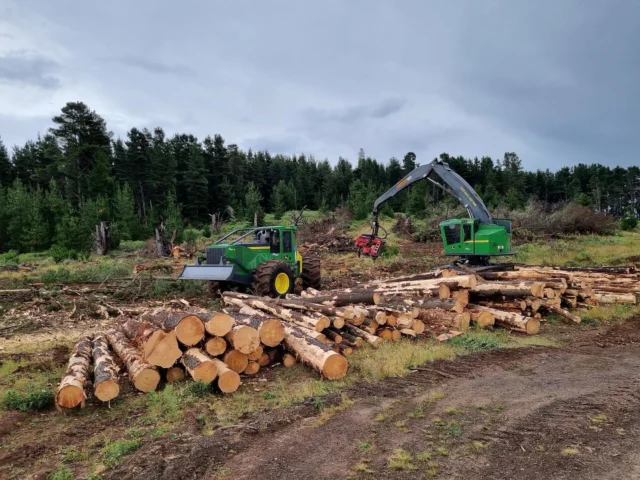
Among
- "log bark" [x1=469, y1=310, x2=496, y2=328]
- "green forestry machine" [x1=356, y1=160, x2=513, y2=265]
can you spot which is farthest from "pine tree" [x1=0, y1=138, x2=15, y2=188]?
"log bark" [x1=469, y1=310, x2=496, y2=328]

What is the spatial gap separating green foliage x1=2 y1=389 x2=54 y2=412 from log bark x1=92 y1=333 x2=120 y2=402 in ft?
1.78

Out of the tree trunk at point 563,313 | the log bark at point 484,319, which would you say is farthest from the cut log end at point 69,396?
the tree trunk at point 563,313

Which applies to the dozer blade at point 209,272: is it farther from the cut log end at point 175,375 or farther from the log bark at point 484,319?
the log bark at point 484,319

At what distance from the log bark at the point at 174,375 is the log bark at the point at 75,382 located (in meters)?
1.03

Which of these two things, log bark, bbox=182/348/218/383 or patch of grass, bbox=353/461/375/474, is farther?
log bark, bbox=182/348/218/383

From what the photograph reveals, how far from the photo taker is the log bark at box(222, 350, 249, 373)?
6.51 metres

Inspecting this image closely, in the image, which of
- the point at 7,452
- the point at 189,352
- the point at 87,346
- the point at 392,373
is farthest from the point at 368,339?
the point at 7,452

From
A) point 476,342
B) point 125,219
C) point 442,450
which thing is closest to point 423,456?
point 442,450

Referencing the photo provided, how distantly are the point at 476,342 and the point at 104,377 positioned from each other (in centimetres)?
585

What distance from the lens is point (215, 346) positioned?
254 inches

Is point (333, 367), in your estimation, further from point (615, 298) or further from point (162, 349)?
point (615, 298)

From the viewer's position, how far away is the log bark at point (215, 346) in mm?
6414

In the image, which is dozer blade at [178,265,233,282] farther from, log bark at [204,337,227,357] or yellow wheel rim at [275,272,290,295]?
log bark at [204,337,227,357]

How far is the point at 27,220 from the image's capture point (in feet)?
114
